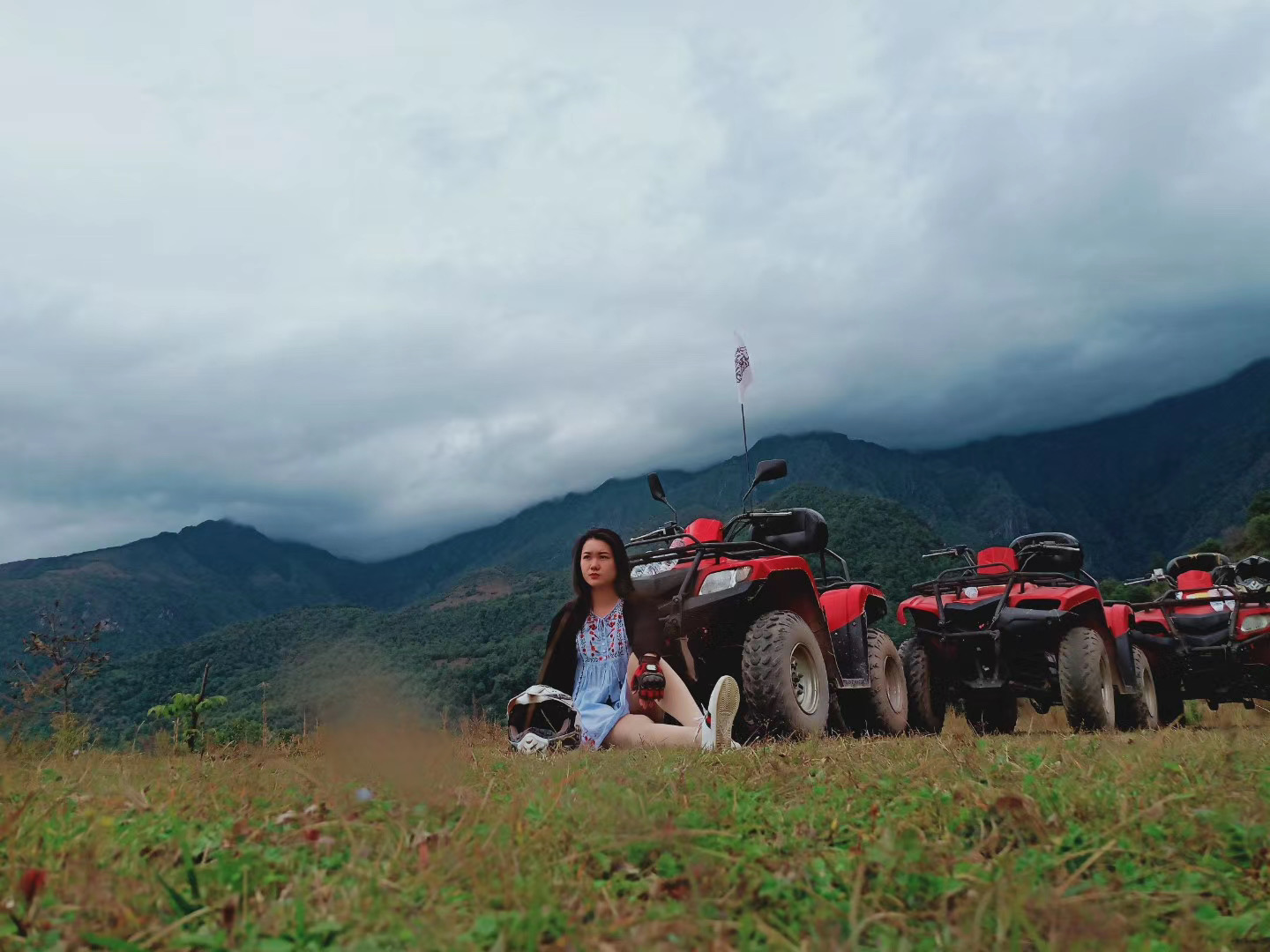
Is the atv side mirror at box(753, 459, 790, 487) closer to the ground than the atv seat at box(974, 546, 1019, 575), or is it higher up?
higher up

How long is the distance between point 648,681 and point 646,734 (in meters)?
0.35

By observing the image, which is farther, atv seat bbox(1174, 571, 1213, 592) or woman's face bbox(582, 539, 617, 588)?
atv seat bbox(1174, 571, 1213, 592)

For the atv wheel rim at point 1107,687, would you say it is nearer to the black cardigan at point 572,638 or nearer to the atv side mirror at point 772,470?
the atv side mirror at point 772,470

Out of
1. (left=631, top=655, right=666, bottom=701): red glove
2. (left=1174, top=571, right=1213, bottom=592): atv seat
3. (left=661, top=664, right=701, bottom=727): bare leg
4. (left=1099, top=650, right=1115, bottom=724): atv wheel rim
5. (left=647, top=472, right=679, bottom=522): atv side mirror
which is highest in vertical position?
(left=647, top=472, right=679, bottom=522): atv side mirror

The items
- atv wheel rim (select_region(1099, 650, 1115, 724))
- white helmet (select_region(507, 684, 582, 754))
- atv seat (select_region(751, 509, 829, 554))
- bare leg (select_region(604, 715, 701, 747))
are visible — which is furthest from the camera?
atv wheel rim (select_region(1099, 650, 1115, 724))

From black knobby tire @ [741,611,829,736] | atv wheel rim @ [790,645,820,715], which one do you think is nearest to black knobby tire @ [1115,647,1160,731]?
atv wheel rim @ [790,645,820,715]

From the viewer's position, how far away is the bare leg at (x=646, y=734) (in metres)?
5.63

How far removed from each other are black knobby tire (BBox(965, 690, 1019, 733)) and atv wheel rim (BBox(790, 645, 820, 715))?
319 centimetres

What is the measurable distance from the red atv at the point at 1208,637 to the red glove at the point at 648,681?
7290 mm

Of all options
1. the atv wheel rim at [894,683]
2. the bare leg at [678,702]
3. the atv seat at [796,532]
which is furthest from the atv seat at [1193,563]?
the bare leg at [678,702]

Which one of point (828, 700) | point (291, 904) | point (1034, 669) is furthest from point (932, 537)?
point (291, 904)

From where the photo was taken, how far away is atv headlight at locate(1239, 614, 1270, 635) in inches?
417

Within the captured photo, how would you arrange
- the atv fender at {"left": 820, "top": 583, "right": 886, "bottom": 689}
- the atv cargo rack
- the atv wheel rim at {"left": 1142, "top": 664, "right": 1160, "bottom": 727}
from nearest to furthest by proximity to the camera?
the atv fender at {"left": 820, "top": 583, "right": 886, "bottom": 689}, the atv cargo rack, the atv wheel rim at {"left": 1142, "top": 664, "right": 1160, "bottom": 727}

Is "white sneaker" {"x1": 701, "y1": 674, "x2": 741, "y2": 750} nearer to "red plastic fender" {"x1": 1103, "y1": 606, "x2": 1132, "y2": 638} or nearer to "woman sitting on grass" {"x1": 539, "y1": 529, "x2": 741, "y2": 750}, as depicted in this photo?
"woman sitting on grass" {"x1": 539, "y1": 529, "x2": 741, "y2": 750}
